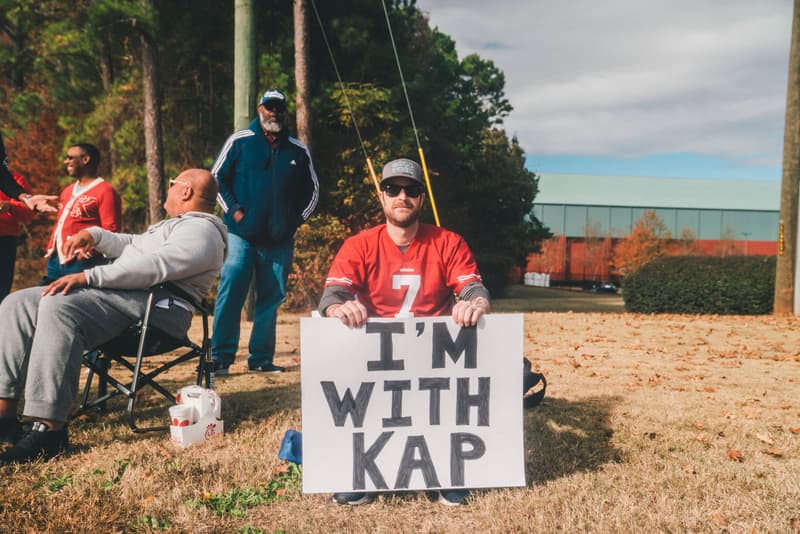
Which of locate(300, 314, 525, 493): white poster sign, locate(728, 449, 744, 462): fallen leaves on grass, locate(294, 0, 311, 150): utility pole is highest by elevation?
locate(294, 0, 311, 150): utility pole

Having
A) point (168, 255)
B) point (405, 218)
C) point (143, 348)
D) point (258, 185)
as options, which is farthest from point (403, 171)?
point (258, 185)

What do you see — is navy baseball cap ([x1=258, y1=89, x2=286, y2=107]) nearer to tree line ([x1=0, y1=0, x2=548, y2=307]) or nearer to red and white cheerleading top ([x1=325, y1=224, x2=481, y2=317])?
red and white cheerleading top ([x1=325, y1=224, x2=481, y2=317])

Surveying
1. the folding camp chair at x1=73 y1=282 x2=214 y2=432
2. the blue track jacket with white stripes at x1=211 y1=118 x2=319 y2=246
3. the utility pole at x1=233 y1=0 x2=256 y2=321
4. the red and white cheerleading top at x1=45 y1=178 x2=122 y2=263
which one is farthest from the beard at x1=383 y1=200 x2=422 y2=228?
the utility pole at x1=233 y1=0 x2=256 y2=321

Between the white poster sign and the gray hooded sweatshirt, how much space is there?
115cm

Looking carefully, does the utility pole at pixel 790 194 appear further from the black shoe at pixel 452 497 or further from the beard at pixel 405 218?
the black shoe at pixel 452 497

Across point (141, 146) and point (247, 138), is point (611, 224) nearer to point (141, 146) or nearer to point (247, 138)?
point (141, 146)

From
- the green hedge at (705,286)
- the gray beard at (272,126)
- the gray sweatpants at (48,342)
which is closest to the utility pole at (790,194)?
the green hedge at (705,286)

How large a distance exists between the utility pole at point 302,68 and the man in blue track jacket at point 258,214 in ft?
24.5

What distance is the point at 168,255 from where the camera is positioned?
3420 mm

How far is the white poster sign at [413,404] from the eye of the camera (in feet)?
8.89

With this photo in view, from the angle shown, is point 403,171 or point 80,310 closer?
point 403,171

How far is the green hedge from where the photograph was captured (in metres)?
14.1

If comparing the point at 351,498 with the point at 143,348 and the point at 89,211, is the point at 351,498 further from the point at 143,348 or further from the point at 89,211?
the point at 89,211

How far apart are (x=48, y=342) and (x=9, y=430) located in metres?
0.55
